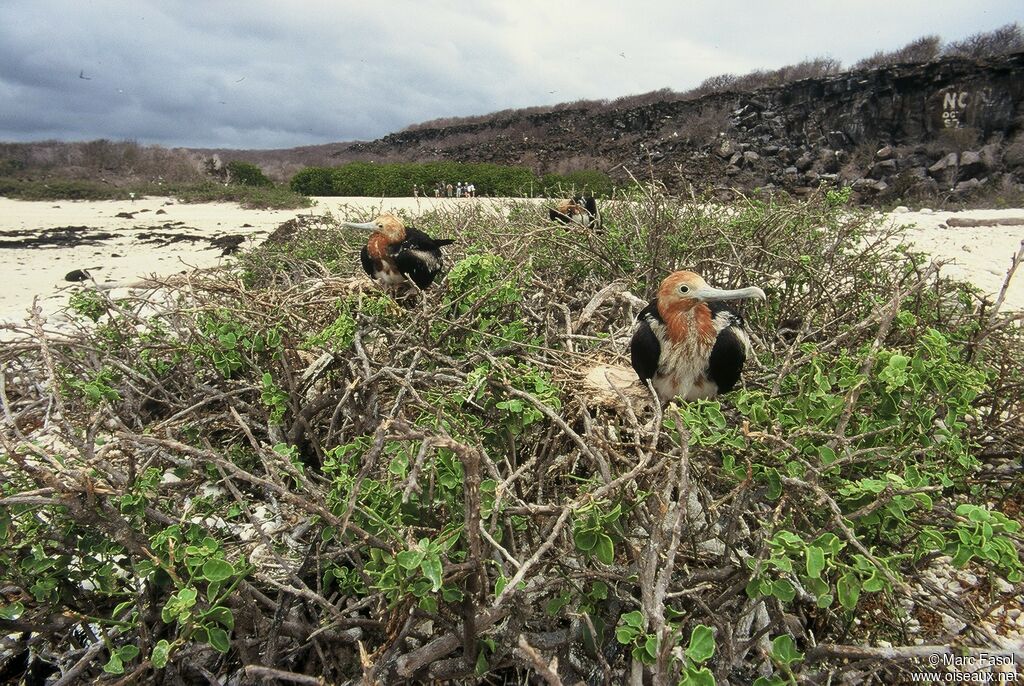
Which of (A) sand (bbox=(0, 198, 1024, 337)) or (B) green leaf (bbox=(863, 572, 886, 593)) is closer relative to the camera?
(B) green leaf (bbox=(863, 572, 886, 593))

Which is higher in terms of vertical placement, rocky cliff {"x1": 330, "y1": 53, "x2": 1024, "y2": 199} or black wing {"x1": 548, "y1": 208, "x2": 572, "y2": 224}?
rocky cliff {"x1": 330, "y1": 53, "x2": 1024, "y2": 199}

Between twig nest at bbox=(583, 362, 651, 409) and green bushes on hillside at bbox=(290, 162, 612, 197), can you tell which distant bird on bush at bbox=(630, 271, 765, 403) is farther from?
green bushes on hillside at bbox=(290, 162, 612, 197)

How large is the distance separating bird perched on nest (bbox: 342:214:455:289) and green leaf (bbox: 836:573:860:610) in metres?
1.98

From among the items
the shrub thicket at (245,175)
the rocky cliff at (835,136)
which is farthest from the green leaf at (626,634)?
the shrub thicket at (245,175)

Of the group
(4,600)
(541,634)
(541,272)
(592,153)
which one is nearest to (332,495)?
(541,634)

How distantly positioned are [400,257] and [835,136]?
17.5m

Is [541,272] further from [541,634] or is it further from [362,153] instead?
[362,153]

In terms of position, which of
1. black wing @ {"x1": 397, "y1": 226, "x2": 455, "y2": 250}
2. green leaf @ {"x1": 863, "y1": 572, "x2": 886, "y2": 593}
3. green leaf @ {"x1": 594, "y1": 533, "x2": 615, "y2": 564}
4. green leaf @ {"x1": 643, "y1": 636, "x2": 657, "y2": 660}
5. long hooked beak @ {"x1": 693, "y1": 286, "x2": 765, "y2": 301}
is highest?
black wing @ {"x1": 397, "y1": 226, "x2": 455, "y2": 250}

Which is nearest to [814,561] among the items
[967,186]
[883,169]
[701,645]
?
[701,645]

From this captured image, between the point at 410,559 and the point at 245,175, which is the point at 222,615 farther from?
the point at 245,175

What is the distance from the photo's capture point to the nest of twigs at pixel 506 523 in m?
0.92

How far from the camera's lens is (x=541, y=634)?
45.6 inches

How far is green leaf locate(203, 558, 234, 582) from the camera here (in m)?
0.93

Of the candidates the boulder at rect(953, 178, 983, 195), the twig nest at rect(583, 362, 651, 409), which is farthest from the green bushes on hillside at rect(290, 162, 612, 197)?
the twig nest at rect(583, 362, 651, 409)
